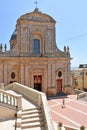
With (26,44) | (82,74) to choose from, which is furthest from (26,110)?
(82,74)

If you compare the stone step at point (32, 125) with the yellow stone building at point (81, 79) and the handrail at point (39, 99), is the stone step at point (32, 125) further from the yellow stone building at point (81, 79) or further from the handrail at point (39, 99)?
the yellow stone building at point (81, 79)

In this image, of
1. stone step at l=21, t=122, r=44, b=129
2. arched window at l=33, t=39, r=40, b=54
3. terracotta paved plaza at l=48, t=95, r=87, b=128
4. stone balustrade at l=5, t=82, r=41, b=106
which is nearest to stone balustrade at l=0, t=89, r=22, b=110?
stone step at l=21, t=122, r=44, b=129

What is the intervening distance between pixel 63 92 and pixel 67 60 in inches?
186

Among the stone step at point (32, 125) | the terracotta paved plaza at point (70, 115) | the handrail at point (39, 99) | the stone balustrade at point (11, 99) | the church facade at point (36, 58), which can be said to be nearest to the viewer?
the handrail at point (39, 99)

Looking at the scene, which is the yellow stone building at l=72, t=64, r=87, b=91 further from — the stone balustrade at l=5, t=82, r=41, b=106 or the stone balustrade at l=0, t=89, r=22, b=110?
the stone balustrade at l=0, t=89, r=22, b=110

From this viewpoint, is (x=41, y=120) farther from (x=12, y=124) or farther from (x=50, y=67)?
(x=50, y=67)

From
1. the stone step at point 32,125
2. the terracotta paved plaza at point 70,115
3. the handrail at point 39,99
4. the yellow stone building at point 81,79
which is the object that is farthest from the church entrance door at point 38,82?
the yellow stone building at point 81,79

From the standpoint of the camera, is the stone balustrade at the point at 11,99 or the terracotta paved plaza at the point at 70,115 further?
the terracotta paved plaza at the point at 70,115

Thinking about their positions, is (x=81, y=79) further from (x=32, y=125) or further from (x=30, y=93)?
(x=32, y=125)

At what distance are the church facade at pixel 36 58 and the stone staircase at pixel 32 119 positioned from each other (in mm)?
12714

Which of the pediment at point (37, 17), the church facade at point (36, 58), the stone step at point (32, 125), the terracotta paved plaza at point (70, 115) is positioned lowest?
the terracotta paved plaza at point (70, 115)

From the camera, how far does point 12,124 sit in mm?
10734

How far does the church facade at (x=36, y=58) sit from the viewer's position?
24362mm

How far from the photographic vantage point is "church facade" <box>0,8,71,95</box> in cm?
2436
